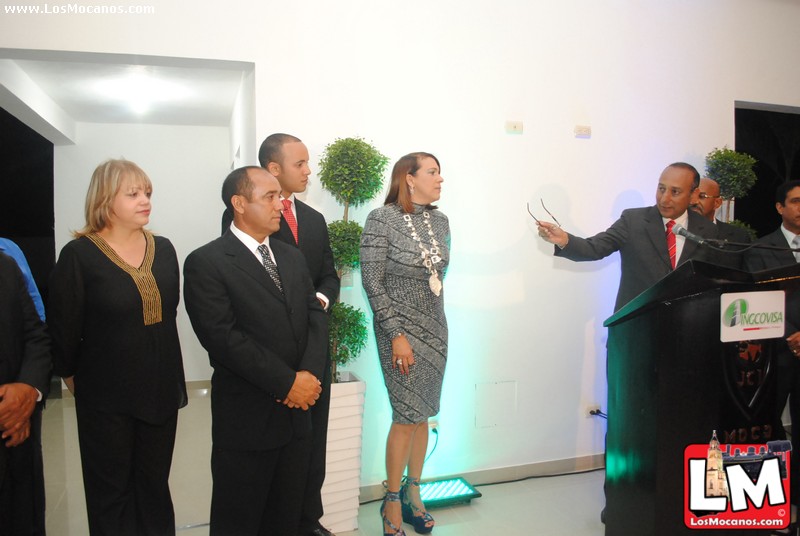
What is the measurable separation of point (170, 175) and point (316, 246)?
14.0 feet

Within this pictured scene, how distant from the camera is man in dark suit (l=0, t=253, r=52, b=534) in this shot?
1.89 metres

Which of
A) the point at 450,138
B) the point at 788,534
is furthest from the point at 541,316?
the point at 788,534

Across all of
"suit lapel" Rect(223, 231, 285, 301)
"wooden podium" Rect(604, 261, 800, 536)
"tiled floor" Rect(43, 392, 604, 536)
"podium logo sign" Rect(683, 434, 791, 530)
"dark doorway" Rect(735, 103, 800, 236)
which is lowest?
"tiled floor" Rect(43, 392, 604, 536)

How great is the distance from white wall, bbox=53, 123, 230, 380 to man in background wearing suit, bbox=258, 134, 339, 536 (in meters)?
3.90

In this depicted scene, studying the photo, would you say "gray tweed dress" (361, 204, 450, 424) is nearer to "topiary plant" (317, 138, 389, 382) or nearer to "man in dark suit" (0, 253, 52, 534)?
"topiary plant" (317, 138, 389, 382)

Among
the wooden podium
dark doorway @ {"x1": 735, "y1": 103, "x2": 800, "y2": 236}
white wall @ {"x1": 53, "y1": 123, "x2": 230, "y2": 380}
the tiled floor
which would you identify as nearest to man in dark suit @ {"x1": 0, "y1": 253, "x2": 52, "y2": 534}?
the tiled floor

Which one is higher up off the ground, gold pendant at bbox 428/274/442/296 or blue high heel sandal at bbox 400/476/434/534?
gold pendant at bbox 428/274/442/296

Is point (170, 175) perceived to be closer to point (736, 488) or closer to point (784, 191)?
point (784, 191)

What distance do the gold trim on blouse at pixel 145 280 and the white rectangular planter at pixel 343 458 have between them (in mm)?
1034

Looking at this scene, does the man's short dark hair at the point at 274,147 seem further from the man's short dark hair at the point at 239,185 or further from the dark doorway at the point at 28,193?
the dark doorway at the point at 28,193

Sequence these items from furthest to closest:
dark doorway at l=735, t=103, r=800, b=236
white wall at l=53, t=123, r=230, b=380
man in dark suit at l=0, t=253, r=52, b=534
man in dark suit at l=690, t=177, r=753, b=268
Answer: white wall at l=53, t=123, r=230, b=380 → dark doorway at l=735, t=103, r=800, b=236 → man in dark suit at l=690, t=177, r=753, b=268 → man in dark suit at l=0, t=253, r=52, b=534

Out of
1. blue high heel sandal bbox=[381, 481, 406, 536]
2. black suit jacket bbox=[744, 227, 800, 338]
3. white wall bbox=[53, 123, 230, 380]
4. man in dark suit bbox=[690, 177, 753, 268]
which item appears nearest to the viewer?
blue high heel sandal bbox=[381, 481, 406, 536]

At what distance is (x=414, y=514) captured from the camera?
2.91 meters

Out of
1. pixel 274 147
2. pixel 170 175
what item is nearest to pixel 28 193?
pixel 170 175
